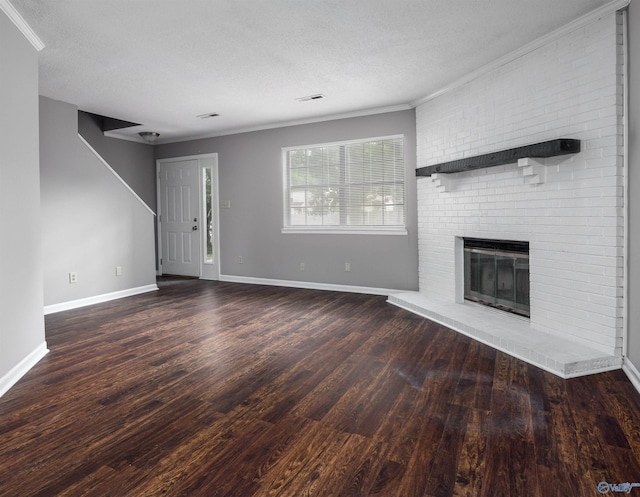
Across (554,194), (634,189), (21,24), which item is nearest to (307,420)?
(634,189)

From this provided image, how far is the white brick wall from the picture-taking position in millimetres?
2873

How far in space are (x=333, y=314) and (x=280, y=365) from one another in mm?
1608

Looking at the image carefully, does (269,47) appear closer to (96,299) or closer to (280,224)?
(280,224)

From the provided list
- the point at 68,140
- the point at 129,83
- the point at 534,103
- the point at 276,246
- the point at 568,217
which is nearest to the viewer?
the point at 568,217

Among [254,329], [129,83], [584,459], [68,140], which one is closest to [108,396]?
[254,329]

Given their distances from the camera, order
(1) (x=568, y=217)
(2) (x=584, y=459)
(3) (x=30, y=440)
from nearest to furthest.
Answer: (2) (x=584, y=459)
(3) (x=30, y=440)
(1) (x=568, y=217)

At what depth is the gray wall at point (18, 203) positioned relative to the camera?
2.61 m

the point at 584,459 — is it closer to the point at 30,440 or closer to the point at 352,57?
the point at 30,440

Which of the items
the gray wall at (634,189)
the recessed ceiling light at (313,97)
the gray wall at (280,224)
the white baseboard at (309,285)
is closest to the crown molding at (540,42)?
the gray wall at (634,189)

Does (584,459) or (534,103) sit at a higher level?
(534,103)

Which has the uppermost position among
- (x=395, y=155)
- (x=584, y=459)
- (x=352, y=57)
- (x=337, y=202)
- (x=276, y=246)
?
(x=352, y=57)

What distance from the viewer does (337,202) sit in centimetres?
588

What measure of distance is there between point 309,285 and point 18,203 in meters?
3.94

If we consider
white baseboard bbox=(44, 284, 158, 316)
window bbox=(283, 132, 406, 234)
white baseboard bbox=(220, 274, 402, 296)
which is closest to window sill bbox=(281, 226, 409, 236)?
window bbox=(283, 132, 406, 234)
